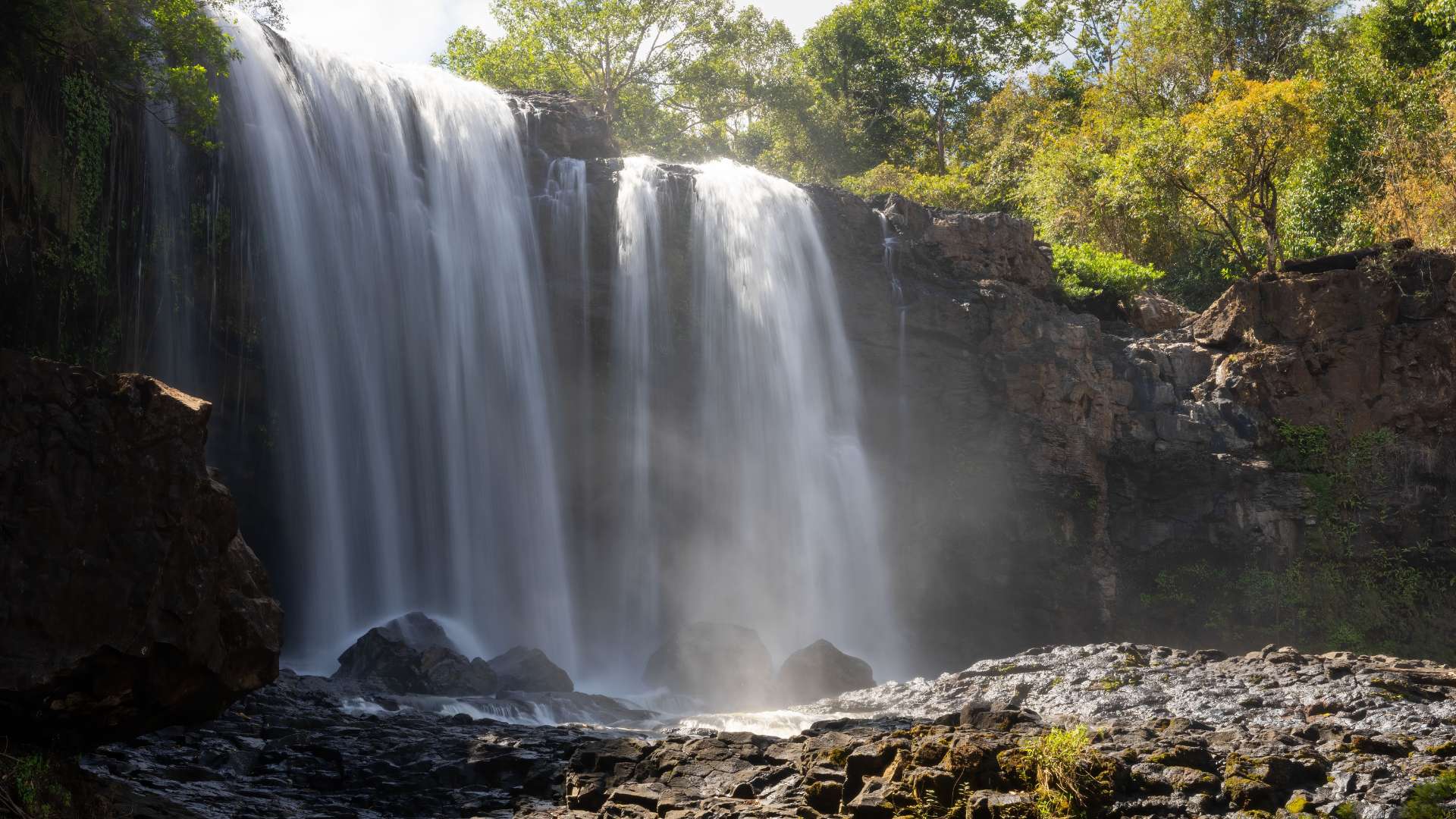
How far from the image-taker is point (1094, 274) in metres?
30.6

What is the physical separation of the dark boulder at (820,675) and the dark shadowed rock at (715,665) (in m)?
0.41

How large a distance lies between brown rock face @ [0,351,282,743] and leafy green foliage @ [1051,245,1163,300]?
24119 millimetres

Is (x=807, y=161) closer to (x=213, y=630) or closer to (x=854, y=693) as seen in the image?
(x=854, y=693)

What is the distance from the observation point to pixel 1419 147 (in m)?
29.0

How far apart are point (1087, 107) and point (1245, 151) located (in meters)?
15.7

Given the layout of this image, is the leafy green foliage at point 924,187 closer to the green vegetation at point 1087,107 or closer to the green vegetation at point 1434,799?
the green vegetation at point 1087,107

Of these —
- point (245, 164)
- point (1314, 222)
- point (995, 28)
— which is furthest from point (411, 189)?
point (995, 28)

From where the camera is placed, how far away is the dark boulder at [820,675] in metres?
20.0

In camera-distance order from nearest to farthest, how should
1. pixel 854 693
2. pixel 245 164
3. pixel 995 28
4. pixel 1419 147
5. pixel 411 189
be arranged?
1. pixel 854 693
2. pixel 245 164
3. pixel 411 189
4. pixel 1419 147
5. pixel 995 28

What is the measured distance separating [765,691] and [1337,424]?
52.8ft

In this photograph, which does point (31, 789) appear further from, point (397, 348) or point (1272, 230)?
point (1272, 230)

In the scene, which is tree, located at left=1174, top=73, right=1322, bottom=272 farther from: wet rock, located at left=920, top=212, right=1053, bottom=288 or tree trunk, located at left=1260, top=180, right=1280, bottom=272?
wet rock, located at left=920, top=212, right=1053, bottom=288

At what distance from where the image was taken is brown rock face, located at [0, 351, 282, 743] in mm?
9805

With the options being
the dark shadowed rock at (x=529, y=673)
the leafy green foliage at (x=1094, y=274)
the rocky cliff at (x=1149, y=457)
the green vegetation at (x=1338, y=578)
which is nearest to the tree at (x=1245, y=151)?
the leafy green foliage at (x=1094, y=274)
